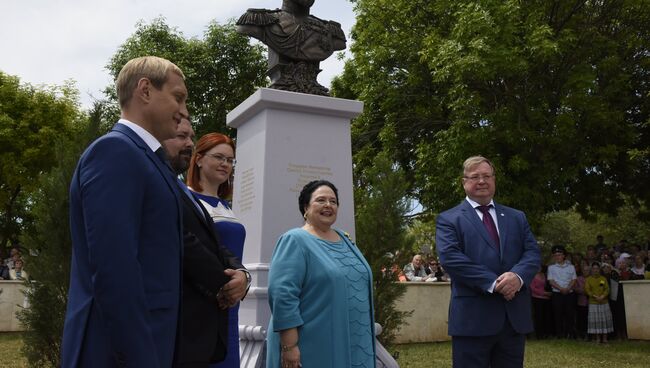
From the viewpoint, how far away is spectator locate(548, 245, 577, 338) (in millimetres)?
14578

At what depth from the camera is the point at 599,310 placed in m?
13.8

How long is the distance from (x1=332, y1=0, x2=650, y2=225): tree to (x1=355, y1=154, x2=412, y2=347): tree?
374 inches

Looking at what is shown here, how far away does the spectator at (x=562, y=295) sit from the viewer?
14.6 metres

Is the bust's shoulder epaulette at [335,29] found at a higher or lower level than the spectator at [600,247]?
higher

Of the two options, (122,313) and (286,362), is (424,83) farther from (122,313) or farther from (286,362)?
(122,313)

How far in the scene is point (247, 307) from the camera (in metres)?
5.93

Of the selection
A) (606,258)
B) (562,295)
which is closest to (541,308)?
(562,295)

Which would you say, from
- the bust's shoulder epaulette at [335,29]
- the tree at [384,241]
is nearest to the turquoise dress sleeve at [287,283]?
the tree at [384,241]

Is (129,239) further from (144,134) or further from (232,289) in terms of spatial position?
(232,289)

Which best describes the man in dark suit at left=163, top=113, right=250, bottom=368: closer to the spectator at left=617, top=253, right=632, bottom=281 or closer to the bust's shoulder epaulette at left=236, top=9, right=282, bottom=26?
the bust's shoulder epaulette at left=236, top=9, right=282, bottom=26

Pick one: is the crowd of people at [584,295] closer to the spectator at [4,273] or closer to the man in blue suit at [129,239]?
the spectator at [4,273]

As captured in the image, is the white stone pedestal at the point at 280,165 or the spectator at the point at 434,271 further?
the spectator at the point at 434,271

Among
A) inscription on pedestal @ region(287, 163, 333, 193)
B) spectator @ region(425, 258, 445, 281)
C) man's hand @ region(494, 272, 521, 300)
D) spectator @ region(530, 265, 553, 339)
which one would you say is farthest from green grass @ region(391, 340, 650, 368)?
man's hand @ region(494, 272, 521, 300)

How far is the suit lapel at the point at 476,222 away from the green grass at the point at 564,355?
5.28 metres
